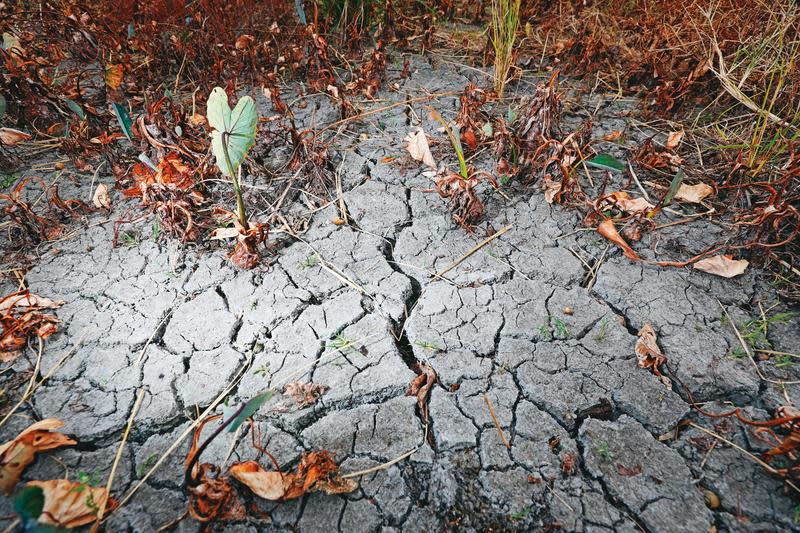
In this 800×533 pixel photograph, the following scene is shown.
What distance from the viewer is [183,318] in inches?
62.5

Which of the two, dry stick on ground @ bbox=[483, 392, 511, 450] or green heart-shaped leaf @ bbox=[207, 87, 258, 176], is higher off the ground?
green heart-shaped leaf @ bbox=[207, 87, 258, 176]

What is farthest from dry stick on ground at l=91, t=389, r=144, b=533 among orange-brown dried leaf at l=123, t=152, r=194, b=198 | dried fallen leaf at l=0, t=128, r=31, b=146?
dried fallen leaf at l=0, t=128, r=31, b=146

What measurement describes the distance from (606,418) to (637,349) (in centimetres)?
31

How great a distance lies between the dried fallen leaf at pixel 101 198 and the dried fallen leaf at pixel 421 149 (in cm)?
156

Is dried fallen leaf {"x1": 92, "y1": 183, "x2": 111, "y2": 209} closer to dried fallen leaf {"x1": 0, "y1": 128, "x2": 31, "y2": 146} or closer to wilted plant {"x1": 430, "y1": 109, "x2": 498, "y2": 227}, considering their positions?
dried fallen leaf {"x1": 0, "y1": 128, "x2": 31, "y2": 146}

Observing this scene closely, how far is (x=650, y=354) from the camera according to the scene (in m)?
1.43

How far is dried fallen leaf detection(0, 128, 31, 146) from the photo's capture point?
2.21m

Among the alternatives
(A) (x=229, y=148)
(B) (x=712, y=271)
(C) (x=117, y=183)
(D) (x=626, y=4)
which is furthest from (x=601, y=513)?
(D) (x=626, y=4)

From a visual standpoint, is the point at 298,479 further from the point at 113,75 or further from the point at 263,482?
the point at 113,75

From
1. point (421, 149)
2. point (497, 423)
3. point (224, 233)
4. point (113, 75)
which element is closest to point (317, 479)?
point (497, 423)

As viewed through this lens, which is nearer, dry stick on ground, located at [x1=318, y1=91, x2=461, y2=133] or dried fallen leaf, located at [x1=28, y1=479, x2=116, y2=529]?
dried fallen leaf, located at [x1=28, y1=479, x2=116, y2=529]

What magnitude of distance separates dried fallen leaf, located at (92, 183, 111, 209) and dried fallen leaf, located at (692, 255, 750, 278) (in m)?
2.72

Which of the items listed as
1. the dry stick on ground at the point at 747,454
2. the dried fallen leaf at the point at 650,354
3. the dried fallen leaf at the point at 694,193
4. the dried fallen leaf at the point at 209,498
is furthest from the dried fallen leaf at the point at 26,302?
the dried fallen leaf at the point at 694,193

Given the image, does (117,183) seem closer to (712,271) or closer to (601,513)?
(601,513)
